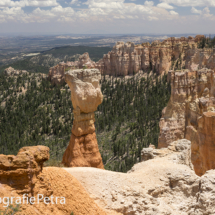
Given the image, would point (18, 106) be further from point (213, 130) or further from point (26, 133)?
point (213, 130)

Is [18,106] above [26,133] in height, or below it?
above

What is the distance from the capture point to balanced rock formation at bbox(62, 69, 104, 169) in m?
14.8

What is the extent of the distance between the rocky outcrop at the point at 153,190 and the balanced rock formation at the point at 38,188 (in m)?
0.47

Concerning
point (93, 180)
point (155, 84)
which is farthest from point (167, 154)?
point (155, 84)

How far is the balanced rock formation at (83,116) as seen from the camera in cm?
1480

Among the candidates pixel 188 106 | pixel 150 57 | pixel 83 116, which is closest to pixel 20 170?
pixel 83 116

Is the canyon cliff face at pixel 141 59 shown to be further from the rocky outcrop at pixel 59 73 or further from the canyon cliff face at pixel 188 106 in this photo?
the canyon cliff face at pixel 188 106

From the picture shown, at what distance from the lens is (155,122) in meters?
41.0

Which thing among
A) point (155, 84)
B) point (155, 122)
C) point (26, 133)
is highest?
point (155, 84)

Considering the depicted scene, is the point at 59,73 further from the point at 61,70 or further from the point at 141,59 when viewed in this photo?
the point at 141,59

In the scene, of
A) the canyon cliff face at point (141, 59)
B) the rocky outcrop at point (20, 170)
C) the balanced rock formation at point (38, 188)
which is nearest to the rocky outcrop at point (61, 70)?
the canyon cliff face at point (141, 59)

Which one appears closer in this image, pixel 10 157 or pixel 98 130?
pixel 10 157

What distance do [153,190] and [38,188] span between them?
3867 mm

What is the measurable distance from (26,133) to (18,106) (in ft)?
45.1
